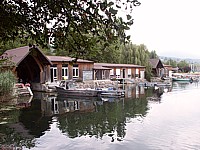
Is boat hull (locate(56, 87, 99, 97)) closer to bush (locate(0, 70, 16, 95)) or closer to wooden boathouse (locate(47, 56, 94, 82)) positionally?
wooden boathouse (locate(47, 56, 94, 82))

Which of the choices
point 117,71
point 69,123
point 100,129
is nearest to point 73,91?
point 69,123

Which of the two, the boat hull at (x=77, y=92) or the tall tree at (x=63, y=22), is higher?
the tall tree at (x=63, y=22)

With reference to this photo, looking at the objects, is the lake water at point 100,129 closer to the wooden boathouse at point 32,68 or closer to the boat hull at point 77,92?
the boat hull at point 77,92

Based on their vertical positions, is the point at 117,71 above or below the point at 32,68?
below

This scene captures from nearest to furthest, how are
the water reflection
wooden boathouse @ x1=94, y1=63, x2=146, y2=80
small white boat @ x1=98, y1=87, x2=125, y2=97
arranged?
the water reflection < small white boat @ x1=98, y1=87, x2=125, y2=97 < wooden boathouse @ x1=94, y1=63, x2=146, y2=80

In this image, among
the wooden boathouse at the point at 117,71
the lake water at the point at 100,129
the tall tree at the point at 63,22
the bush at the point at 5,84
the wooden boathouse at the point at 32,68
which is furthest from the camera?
the wooden boathouse at the point at 117,71

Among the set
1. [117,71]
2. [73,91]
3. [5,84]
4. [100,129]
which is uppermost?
[117,71]

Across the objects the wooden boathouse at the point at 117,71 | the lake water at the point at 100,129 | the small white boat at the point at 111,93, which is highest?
the wooden boathouse at the point at 117,71

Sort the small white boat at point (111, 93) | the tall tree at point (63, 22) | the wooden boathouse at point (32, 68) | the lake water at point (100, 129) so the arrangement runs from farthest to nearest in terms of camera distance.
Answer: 1. the wooden boathouse at point (32, 68)
2. the small white boat at point (111, 93)
3. the lake water at point (100, 129)
4. the tall tree at point (63, 22)

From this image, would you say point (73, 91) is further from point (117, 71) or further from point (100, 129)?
point (117, 71)

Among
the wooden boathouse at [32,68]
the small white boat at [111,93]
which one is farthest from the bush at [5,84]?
the wooden boathouse at [32,68]

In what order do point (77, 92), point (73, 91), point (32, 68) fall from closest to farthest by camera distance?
point (77, 92) → point (73, 91) → point (32, 68)

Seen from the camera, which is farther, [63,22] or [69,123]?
[69,123]

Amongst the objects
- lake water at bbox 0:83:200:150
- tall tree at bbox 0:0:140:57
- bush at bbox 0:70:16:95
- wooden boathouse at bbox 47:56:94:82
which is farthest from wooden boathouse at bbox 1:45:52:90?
tall tree at bbox 0:0:140:57
